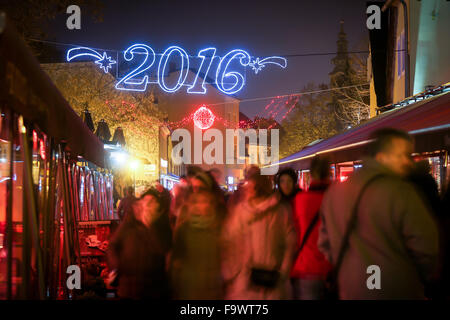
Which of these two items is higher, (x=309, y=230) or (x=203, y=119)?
(x=203, y=119)

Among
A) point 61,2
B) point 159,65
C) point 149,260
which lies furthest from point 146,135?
point 149,260

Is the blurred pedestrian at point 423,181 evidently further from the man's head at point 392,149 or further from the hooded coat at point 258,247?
the man's head at point 392,149

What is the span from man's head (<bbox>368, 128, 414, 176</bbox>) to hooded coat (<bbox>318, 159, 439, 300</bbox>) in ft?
0.24

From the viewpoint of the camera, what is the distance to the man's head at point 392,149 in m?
3.89

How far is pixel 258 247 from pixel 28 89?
8.04 feet

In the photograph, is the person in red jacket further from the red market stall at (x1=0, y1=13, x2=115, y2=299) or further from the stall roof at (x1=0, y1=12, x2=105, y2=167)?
the stall roof at (x1=0, y1=12, x2=105, y2=167)

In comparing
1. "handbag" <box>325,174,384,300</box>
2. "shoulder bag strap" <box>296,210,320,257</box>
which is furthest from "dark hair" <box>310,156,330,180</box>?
"handbag" <box>325,174,384,300</box>

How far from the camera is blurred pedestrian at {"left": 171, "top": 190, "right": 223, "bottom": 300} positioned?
5.00 m

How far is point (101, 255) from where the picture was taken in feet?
32.3

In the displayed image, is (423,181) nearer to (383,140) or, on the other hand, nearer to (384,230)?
(383,140)

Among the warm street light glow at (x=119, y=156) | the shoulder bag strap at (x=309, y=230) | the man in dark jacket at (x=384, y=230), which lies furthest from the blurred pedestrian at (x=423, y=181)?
the warm street light glow at (x=119, y=156)

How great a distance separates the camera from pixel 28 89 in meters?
3.89

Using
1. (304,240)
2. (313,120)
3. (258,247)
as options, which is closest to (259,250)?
(258,247)

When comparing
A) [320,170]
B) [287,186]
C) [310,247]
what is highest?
[320,170]
